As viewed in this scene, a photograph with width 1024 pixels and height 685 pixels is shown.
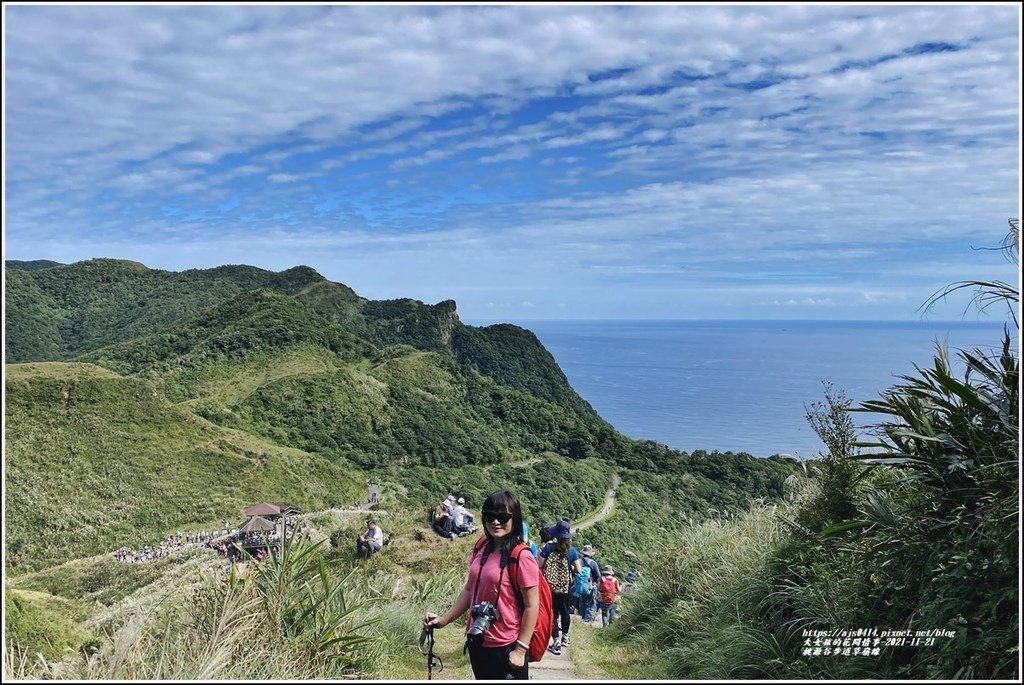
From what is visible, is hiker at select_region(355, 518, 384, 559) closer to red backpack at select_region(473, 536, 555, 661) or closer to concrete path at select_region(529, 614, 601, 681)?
concrete path at select_region(529, 614, 601, 681)

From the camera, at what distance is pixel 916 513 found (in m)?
3.66

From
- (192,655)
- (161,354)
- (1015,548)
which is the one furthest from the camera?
(161,354)

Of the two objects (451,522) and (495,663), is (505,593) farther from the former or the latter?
(451,522)

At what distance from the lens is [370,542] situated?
900 centimetres

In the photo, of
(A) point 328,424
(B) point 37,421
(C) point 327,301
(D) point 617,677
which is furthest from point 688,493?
(C) point 327,301

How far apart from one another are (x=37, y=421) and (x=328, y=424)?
666 inches

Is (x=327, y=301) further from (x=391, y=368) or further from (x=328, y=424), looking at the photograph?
(x=328, y=424)

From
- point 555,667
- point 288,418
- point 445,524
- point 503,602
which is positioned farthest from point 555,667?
point 288,418

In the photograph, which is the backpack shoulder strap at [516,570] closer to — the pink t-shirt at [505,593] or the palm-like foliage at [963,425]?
the pink t-shirt at [505,593]

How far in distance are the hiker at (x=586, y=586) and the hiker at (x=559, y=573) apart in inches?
36.3

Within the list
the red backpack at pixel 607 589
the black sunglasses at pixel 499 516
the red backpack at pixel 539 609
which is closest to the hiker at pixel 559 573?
the red backpack at pixel 607 589

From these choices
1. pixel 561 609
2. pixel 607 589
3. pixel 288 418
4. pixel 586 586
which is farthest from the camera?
pixel 288 418

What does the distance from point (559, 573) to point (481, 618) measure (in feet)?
7.64

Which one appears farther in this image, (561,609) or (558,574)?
(561,609)
